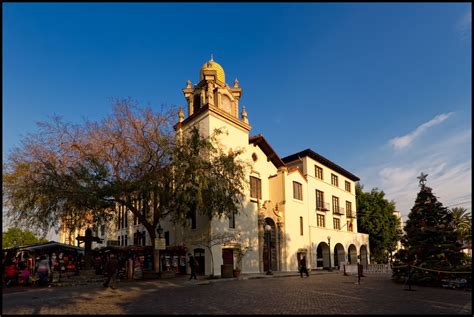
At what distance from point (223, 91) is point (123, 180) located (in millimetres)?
14420

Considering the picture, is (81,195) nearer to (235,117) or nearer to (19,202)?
(19,202)

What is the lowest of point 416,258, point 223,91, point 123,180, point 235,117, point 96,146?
point 416,258

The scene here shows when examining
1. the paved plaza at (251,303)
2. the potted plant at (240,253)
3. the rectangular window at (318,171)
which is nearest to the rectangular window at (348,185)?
the rectangular window at (318,171)

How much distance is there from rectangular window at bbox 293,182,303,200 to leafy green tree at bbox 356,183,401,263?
1690cm

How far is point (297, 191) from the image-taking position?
40.7m

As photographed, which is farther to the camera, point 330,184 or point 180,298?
point 330,184

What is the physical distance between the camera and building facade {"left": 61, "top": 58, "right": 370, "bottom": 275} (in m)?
31.9

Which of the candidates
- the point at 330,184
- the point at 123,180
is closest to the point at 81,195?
the point at 123,180

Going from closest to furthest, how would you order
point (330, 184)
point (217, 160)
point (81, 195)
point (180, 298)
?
point (180, 298)
point (81, 195)
point (217, 160)
point (330, 184)

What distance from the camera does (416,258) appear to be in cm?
2094

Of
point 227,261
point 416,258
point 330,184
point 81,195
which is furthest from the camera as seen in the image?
point 330,184

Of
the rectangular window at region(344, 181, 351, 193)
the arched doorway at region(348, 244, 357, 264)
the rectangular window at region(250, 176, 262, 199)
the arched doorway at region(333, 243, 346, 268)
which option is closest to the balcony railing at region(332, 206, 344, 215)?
the arched doorway at region(333, 243, 346, 268)

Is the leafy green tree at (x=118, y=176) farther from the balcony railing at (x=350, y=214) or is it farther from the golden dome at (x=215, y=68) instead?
the balcony railing at (x=350, y=214)

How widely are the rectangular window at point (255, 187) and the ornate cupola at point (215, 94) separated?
4.92 m
